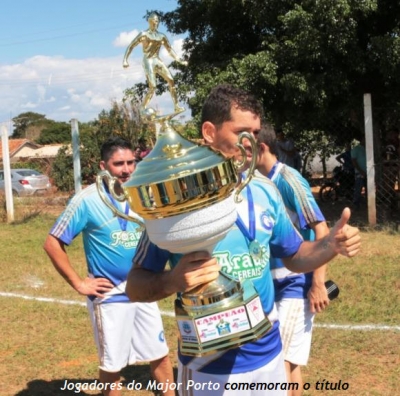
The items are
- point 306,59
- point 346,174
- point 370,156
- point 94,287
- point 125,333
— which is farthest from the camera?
point 346,174

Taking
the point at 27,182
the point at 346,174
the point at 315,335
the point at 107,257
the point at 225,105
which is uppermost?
the point at 225,105

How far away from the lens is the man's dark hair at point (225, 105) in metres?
2.70

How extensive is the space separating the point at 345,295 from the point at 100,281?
350 cm

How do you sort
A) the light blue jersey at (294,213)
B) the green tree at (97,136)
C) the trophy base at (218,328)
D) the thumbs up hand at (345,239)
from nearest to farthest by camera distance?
the trophy base at (218,328)
the thumbs up hand at (345,239)
the light blue jersey at (294,213)
the green tree at (97,136)

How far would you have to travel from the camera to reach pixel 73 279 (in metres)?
4.21

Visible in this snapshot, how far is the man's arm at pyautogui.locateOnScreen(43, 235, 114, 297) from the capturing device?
4.11 metres

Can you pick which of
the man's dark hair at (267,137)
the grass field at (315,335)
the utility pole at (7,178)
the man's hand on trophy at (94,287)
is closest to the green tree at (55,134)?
the utility pole at (7,178)

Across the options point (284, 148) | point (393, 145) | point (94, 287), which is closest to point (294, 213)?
point (94, 287)

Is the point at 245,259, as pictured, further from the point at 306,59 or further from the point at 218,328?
the point at 306,59

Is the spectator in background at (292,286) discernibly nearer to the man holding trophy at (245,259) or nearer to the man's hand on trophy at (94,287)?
the man holding trophy at (245,259)

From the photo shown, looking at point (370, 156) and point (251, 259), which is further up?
point (251, 259)

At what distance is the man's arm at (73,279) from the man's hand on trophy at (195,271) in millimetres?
2196

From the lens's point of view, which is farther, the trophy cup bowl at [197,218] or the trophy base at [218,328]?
the trophy base at [218,328]

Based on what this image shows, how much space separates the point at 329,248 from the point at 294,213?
1.14 m
